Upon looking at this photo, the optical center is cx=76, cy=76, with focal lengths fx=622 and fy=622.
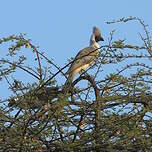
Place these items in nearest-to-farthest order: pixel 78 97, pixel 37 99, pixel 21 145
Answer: pixel 21 145
pixel 37 99
pixel 78 97

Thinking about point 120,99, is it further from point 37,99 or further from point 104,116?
point 37,99

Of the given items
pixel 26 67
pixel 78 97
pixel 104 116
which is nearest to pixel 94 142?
pixel 104 116

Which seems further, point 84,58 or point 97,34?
point 97,34

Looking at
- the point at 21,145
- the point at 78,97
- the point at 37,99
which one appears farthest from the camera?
the point at 78,97

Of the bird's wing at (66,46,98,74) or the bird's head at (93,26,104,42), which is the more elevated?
the bird's head at (93,26,104,42)

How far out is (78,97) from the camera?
157 inches

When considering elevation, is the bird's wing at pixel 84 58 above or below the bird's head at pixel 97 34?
below

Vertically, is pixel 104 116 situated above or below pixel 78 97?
below

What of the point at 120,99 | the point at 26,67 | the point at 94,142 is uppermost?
the point at 26,67

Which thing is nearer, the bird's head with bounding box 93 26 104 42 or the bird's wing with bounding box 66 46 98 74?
the bird's wing with bounding box 66 46 98 74

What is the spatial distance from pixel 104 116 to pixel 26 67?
68 centimetres

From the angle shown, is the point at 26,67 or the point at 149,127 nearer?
the point at 149,127

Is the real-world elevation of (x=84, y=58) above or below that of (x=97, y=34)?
below

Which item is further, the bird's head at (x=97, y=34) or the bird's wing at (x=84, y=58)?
the bird's head at (x=97, y=34)
